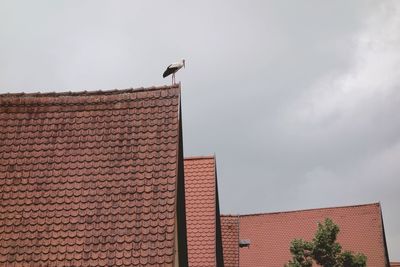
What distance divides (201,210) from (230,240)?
4.18m

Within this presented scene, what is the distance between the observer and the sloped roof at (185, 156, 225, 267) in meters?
12.9

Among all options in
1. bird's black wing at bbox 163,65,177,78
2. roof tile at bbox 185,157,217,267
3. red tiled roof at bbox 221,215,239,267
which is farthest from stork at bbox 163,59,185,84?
red tiled roof at bbox 221,215,239,267

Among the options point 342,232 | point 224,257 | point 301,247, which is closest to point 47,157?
point 224,257

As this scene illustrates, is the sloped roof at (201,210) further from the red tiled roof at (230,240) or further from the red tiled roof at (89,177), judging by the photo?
the red tiled roof at (89,177)

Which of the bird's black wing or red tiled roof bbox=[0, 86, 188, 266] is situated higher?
the bird's black wing

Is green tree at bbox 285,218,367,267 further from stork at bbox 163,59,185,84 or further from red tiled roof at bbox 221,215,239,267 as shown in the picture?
stork at bbox 163,59,185,84

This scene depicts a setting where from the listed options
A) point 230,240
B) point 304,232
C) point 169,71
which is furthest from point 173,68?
point 304,232

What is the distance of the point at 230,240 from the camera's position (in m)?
17.6

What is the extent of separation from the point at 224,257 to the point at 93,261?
1061 cm

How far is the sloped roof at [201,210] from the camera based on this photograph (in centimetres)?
1291

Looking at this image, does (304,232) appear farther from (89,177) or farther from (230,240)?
(89,177)

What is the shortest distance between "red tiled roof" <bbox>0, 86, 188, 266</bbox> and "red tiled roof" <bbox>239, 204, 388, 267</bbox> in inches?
871

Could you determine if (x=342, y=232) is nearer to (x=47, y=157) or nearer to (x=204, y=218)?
(x=204, y=218)

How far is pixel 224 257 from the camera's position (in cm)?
1689
